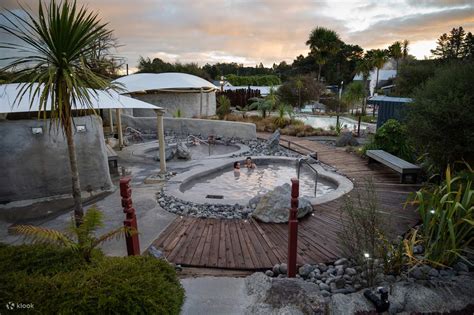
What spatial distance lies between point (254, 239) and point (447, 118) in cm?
432

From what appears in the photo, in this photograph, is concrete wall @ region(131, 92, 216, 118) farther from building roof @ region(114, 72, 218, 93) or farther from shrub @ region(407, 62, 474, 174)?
shrub @ region(407, 62, 474, 174)

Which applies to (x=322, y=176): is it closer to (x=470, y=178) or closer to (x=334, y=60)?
(x=470, y=178)

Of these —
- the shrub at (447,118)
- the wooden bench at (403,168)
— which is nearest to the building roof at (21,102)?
the shrub at (447,118)

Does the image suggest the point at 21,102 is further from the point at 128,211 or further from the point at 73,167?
the point at 128,211

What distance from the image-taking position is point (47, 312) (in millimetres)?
2031

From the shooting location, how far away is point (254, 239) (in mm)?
4387

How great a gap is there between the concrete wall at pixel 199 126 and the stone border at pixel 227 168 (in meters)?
3.87

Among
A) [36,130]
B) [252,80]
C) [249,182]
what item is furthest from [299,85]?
[252,80]

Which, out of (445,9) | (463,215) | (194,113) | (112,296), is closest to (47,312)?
(112,296)

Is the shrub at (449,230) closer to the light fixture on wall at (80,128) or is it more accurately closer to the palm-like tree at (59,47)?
the palm-like tree at (59,47)

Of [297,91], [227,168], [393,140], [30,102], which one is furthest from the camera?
[297,91]

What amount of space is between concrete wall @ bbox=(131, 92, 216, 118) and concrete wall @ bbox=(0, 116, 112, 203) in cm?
1288

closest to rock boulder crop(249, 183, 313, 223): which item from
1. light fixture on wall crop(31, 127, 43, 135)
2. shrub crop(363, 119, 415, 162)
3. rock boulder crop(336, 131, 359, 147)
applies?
light fixture on wall crop(31, 127, 43, 135)

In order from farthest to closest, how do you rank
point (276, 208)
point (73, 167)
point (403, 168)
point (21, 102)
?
point (403, 168)
point (21, 102)
point (276, 208)
point (73, 167)
